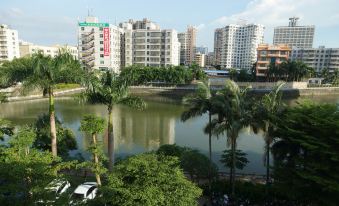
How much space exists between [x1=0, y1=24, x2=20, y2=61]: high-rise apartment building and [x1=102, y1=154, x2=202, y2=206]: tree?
105 m

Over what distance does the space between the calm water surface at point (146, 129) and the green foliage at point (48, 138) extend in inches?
143

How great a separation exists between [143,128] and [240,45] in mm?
140288

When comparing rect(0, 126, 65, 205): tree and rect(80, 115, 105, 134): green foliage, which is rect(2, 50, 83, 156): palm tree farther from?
rect(0, 126, 65, 205): tree

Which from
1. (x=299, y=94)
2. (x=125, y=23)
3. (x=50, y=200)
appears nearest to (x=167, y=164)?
(x=50, y=200)

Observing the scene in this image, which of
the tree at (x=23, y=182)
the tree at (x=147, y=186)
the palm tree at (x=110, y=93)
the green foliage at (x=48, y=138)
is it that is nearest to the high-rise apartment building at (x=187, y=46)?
the green foliage at (x=48, y=138)

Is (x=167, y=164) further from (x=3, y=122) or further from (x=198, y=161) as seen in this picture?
(x=3, y=122)

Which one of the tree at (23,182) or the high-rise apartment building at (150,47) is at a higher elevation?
the high-rise apartment building at (150,47)

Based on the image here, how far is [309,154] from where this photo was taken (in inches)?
481

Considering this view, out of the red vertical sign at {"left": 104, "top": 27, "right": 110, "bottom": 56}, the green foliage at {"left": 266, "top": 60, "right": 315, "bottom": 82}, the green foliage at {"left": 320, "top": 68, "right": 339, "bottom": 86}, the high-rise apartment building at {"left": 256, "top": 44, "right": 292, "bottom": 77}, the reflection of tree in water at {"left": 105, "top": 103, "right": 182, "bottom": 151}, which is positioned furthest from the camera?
the green foliage at {"left": 320, "top": 68, "right": 339, "bottom": 86}

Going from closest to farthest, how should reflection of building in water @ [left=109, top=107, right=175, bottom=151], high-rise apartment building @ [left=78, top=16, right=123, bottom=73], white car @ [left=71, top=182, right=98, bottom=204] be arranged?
white car @ [left=71, top=182, right=98, bottom=204] → reflection of building in water @ [left=109, top=107, right=175, bottom=151] → high-rise apartment building @ [left=78, top=16, right=123, bottom=73]

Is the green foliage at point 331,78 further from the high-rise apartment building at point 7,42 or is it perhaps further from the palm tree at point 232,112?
the high-rise apartment building at point 7,42

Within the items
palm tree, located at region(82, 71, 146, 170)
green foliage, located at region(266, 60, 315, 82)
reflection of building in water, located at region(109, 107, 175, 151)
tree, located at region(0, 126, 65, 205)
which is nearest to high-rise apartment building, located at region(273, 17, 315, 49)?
green foliage, located at region(266, 60, 315, 82)

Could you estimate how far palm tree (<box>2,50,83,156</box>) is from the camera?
40.9 ft

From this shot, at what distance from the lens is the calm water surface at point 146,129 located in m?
26.7
